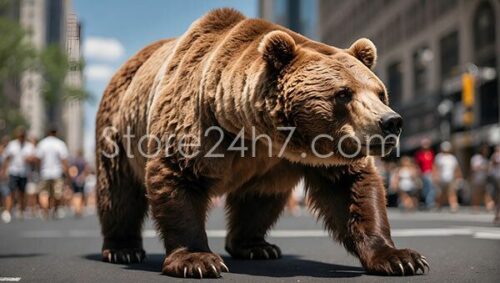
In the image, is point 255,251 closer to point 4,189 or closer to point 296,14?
point 4,189

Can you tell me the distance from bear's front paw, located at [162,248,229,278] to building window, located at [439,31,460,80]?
129 ft

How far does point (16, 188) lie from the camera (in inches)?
662

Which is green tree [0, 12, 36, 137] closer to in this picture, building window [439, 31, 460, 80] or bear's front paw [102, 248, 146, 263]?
building window [439, 31, 460, 80]

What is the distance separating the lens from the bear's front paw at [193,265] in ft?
15.5

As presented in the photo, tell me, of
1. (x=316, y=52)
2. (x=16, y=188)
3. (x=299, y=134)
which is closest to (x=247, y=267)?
(x=299, y=134)

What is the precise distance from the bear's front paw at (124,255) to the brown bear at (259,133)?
638mm

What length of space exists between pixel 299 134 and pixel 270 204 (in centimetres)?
182

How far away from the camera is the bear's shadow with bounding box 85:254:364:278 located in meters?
5.14

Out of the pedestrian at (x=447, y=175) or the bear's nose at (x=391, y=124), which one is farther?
the pedestrian at (x=447, y=175)

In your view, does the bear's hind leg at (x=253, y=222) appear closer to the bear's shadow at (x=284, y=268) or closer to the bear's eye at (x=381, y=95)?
the bear's shadow at (x=284, y=268)

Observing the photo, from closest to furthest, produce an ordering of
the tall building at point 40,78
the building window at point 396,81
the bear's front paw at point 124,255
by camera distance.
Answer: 1. the bear's front paw at point 124,255
2. the building window at point 396,81
3. the tall building at point 40,78

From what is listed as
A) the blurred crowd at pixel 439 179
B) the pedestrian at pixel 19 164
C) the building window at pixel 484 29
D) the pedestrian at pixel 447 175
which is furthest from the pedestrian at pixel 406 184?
the building window at pixel 484 29

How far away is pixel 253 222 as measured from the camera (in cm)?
636

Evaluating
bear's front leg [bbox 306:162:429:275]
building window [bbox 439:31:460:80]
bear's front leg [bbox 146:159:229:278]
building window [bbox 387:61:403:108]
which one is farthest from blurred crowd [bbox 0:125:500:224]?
building window [bbox 387:61:403:108]
